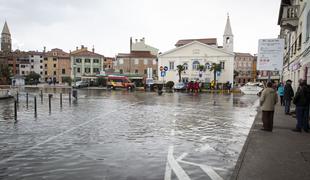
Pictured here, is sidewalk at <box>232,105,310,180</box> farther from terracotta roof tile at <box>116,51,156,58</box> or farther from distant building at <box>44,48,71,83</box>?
distant building at <box>44,48,71,83</box>

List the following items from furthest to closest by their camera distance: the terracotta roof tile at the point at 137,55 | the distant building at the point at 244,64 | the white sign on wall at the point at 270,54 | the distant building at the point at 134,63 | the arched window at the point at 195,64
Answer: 1. the distant building at the point at 244,64
2. the terracotta roof tile at the point at 137,55
3. the distant building at the point at 134,63
4. the arched window at the point at 195,64
5. the white sign on wall at the point at 270,54

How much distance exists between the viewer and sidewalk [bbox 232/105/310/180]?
5316 millimetres

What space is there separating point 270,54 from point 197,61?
54.4 meters

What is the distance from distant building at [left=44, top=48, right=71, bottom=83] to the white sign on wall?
322 ft

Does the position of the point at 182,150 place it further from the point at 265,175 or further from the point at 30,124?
the point at 30,124

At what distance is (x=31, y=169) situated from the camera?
235 inches

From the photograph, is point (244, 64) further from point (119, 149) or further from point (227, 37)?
point (119, 149)

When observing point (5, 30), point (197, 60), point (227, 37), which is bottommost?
point (197, 60)

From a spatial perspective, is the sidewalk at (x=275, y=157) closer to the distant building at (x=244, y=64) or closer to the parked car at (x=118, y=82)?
the parked car at (x=118, y=82)

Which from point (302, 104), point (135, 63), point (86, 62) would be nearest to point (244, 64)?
point (135, 63)

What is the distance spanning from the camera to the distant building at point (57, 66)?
10562 cm

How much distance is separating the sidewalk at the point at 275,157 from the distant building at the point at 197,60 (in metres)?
56.4

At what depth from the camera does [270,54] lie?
1338cm

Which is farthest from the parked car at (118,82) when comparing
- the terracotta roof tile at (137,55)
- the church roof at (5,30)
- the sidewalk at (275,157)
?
Answer: the church roof at (5,30)
